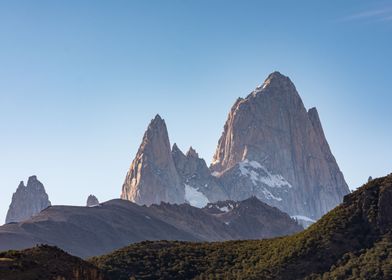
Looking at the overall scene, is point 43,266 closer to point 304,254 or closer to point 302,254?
point 302,254

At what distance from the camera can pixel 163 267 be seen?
16650 cm

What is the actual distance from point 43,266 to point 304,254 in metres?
64.2

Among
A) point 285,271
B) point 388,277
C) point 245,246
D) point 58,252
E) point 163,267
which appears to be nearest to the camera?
point 58,252

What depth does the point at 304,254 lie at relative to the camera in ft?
525

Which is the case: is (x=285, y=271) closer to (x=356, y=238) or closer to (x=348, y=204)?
(x=356, y=238)

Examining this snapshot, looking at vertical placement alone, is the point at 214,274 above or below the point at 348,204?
below

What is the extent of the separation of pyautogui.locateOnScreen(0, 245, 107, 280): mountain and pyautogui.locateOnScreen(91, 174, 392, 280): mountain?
4826 centimetres

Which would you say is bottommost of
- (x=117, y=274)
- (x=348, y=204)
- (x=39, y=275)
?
(x=39, y=275)

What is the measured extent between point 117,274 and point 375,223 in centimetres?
4866

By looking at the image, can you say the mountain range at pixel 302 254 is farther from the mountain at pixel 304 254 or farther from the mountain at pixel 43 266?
the mountain at pixel 43 266

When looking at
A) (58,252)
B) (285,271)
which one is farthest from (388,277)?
(58,252)

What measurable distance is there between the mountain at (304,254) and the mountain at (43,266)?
4826 centimetres

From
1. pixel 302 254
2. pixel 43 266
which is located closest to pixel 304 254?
pixel 302 254

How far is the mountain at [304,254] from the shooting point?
6097 inches
